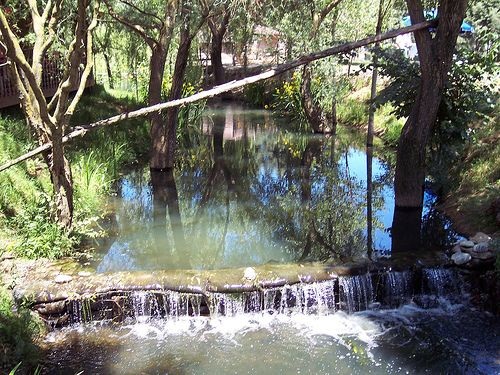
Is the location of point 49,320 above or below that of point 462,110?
below

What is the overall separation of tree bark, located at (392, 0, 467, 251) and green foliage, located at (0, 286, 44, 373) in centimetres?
532

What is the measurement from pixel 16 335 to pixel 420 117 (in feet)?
21.8

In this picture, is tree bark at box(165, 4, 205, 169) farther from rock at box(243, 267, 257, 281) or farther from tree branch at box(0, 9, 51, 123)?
rock at box(243, 267, 257, 281)

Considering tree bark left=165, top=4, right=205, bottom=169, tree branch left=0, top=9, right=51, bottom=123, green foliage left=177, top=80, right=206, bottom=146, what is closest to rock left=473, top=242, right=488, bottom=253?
tree branch left=0, top=9, right=51, bottom=123

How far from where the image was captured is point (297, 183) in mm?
11688

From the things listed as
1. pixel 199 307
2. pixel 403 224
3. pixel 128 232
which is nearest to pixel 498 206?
pixel 403 224

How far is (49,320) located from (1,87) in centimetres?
777

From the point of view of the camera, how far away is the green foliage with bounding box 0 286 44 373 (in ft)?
16.3

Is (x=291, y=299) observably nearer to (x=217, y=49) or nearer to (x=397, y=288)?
(x=397, y=288)

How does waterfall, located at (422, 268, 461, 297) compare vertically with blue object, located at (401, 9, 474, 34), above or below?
below

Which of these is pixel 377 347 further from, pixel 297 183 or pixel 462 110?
pixel 297 183

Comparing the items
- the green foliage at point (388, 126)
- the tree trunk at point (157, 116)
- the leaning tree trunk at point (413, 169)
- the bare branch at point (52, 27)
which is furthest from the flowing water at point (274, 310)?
the green foliage at point (388, 126)

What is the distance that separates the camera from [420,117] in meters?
8.59

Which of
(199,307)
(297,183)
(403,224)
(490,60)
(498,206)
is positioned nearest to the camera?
(199,307)
